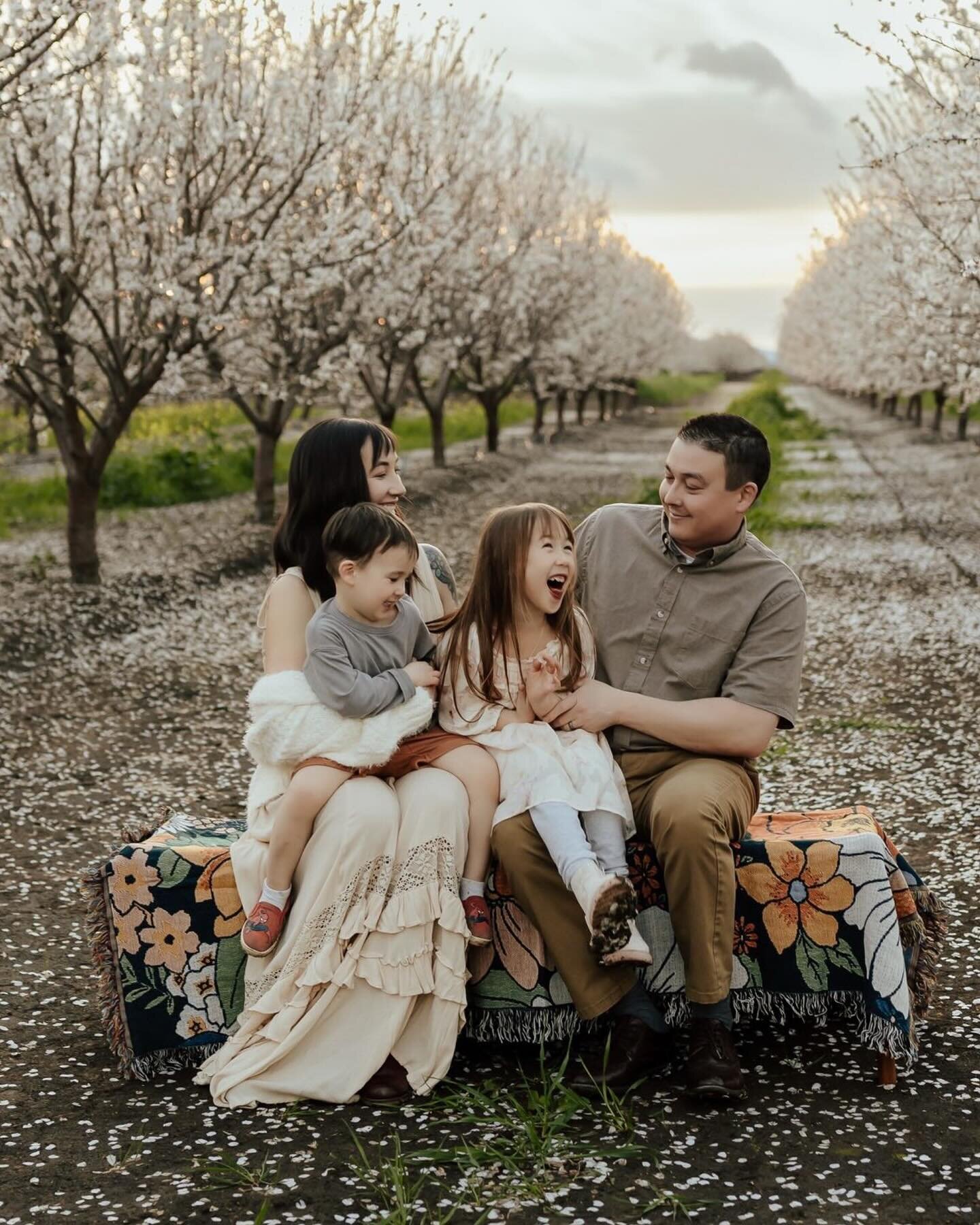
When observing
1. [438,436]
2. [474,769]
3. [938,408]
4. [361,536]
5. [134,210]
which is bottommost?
[474,769]

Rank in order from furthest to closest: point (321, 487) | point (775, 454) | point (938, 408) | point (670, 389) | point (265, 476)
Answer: point (670, 389) < point (938, 408) < point (775, 454) < point (265, 476) < point (321, 487)

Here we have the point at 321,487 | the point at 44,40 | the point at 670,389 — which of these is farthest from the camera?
the point at 670,389

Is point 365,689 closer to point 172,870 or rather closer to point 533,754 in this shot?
point 533,754

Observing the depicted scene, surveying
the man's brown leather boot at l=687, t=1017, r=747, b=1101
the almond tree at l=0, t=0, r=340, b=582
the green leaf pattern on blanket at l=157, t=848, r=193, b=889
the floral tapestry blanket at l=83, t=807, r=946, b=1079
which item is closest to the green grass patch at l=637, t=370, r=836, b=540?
the floral tapestry blanket at l=83, t=807, r=946, b=1079

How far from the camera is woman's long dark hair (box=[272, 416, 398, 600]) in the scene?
4.04m

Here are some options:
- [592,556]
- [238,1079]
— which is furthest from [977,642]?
[238,1079]

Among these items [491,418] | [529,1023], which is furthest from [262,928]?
[491,418]

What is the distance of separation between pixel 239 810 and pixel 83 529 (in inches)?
249

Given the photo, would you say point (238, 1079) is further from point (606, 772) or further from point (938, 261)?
point (938, 261)

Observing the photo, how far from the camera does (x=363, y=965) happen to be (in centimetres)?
358

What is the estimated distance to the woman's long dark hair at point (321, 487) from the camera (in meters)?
4.04

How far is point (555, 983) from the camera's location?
3766 mm

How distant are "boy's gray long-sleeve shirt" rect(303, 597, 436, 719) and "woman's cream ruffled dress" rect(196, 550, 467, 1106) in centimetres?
23

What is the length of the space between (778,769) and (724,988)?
354 cm
